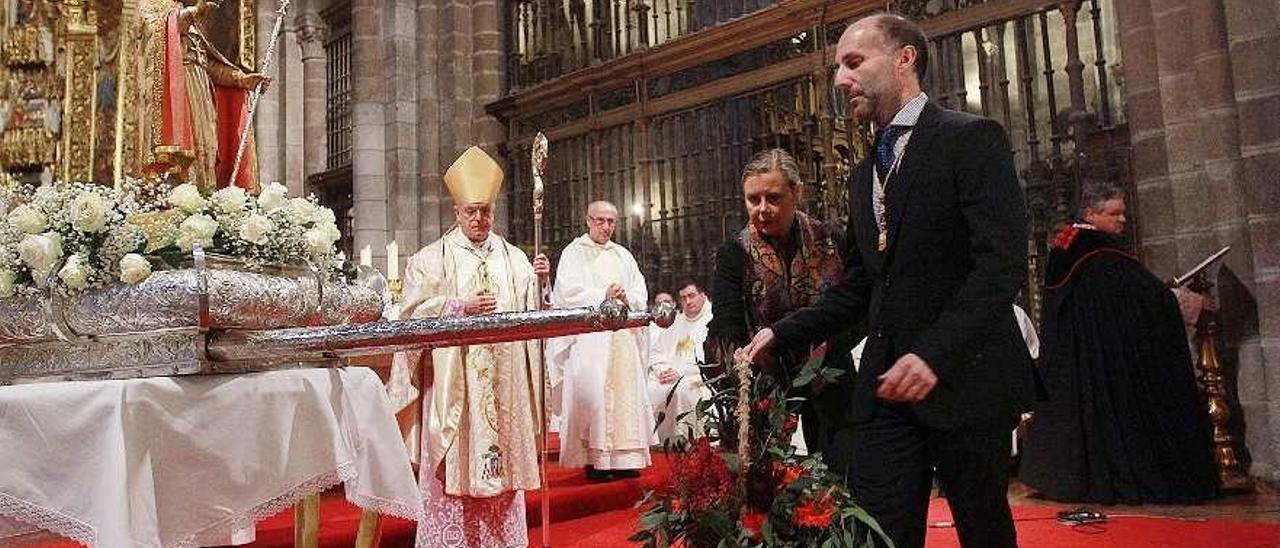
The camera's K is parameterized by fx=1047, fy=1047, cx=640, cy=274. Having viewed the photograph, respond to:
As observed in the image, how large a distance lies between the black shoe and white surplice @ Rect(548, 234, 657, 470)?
2.1 inches

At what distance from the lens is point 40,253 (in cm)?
270

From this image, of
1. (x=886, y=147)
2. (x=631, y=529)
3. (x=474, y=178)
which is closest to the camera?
(x=886, y=147)

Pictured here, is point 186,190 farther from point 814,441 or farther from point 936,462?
point 936,462

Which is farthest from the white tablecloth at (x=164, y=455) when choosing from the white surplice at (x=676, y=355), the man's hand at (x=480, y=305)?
the white surplice at (x=676, y=355)

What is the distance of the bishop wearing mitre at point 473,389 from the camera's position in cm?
453

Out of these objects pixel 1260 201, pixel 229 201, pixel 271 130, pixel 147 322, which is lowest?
pixel 147 322

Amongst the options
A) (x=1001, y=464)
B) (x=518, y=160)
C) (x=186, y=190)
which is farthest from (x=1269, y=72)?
(x=518, y=160)

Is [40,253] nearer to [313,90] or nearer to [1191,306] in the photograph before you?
[1191,306]

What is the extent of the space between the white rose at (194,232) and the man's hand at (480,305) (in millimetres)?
1760

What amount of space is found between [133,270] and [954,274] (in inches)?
79.0

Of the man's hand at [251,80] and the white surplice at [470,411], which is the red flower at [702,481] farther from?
the man's hand at [251,80]

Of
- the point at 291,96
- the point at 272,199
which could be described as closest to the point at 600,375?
the point at 272,199

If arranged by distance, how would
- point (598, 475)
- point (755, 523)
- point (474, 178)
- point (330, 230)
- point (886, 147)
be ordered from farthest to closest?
point (598, 475)
point (474, 178)
point (330, 230)
point (886, 147)
point (755, 523)

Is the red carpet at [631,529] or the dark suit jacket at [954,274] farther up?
the dark suit jacket at [954,274]
